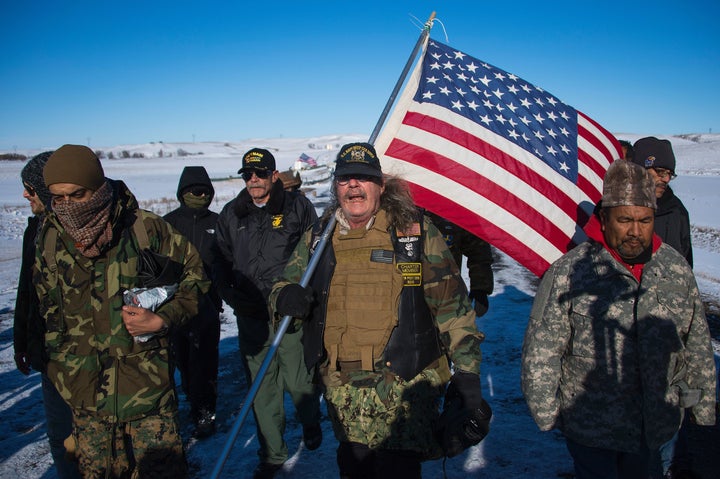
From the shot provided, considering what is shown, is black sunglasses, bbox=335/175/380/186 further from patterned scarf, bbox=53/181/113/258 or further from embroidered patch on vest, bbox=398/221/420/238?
patterned scarf, bbox=53/181/113/258

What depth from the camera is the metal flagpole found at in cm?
212

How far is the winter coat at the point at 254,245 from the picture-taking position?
3572mm

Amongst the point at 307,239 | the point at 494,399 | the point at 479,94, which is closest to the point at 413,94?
the point at 479,94

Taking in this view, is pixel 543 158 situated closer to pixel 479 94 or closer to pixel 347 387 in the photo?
pixel 479 94

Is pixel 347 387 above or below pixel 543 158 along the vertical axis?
below

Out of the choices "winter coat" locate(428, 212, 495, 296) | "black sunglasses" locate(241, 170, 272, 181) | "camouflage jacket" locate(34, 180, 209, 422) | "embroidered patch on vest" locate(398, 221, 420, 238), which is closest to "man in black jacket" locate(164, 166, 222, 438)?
"black sunglasses" locate(241, 170, 272, 181)

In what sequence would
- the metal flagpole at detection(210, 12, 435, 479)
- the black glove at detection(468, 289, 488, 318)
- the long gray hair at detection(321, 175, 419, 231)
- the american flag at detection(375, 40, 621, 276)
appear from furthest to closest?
the black glove at detection(468, 289, 488, 318) < the american flag at detection(375, 40, 621, 276) < the long gray hair at detection(321, 175, 419, 231) < the metal flagpole at detection(210, 12, 435, 479)

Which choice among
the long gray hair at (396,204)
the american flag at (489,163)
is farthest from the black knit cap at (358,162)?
the american flag at (489,163)

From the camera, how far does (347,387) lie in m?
2.46

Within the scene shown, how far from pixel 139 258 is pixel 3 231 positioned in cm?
1597

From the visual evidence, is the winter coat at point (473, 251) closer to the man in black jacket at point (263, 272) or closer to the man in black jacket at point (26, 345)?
the man in black jacket at point (263, 272)

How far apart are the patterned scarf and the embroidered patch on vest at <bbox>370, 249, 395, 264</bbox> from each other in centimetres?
132

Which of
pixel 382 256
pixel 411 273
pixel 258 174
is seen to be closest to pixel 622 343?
pixel 411 273

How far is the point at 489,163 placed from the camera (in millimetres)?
3633
